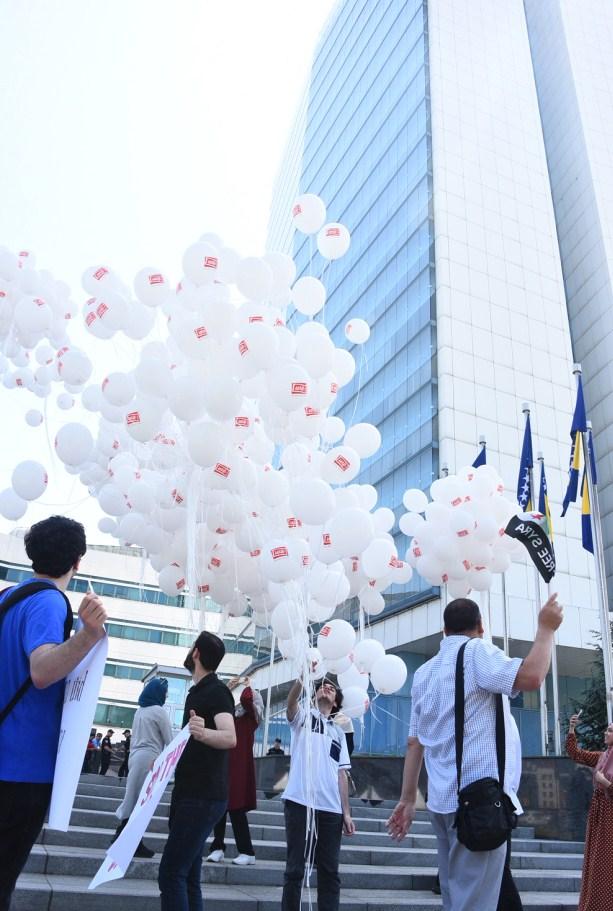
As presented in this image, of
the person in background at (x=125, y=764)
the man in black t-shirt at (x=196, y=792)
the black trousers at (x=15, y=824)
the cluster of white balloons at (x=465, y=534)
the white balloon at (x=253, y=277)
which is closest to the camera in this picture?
the black trousers at (x=15, y=824)

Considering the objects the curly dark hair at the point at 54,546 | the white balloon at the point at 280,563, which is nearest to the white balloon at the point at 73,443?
the white balloon at the point at 280,563

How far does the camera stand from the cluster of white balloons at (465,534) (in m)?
9.67

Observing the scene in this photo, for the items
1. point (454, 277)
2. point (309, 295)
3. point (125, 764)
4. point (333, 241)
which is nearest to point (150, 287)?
point (309, 295)

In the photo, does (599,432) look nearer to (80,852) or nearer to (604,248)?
(604,248)

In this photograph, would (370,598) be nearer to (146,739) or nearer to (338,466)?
(338,466)

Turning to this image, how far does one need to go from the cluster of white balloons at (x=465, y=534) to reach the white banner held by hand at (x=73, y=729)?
7401 mm

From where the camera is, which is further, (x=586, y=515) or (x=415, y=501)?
(x=586, y=515)

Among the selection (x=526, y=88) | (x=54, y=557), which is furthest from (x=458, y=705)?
(x=526, y=88)

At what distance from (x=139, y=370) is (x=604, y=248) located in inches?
1393

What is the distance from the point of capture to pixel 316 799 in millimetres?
5004

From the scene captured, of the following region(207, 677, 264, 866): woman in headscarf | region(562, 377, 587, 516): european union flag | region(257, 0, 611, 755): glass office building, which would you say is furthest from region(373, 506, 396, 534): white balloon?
region(257, 0, 611, 755): glass office building

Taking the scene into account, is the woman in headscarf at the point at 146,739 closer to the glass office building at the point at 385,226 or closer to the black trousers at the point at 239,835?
the black trousers at the point at 239,835

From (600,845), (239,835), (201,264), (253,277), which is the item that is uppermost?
(201,264)

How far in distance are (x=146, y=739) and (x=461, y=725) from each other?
4.22 metres
